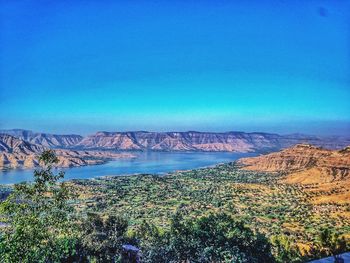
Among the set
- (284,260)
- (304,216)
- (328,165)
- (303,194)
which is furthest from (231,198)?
(284,260)

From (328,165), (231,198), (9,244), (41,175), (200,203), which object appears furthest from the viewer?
(328,165)

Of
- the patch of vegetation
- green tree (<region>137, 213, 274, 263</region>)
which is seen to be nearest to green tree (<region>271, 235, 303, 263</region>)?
the patch of vegetation

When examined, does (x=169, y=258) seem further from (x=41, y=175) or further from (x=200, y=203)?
(x=200, y=203)

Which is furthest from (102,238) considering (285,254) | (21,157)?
(21,157)

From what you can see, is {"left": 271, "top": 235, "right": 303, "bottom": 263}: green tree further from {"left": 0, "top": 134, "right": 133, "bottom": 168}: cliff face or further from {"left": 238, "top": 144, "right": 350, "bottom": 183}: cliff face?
{"left": 0, "top": 134, "right": 133, "bottom": 168}: cliff face

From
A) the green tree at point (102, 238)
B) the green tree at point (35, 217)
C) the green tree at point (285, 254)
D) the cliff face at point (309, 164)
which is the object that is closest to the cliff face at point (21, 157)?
the cliff face at point (309, 164)

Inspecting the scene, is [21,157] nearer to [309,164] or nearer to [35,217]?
[309,164]
